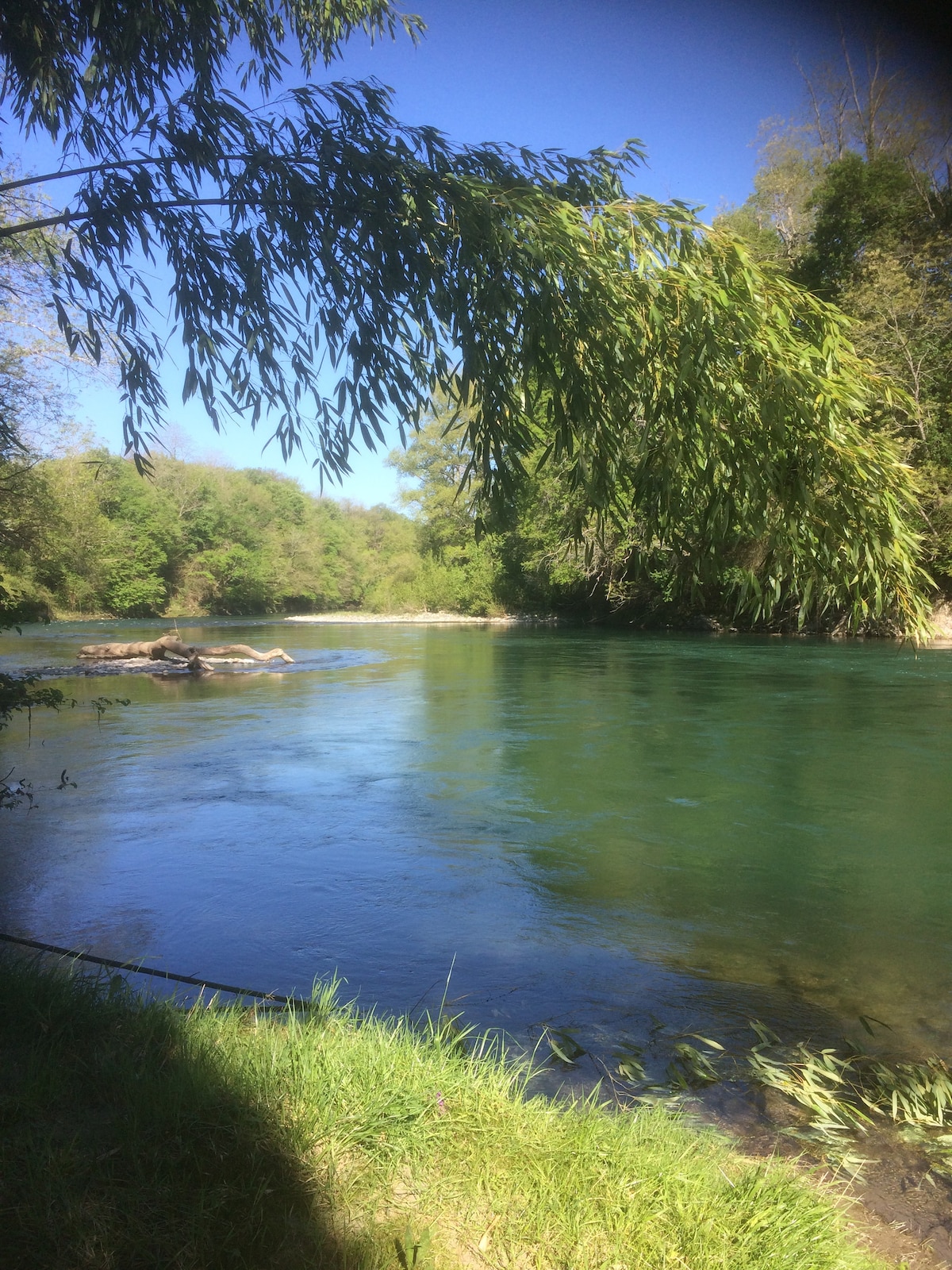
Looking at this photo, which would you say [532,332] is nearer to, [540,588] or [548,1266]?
[548,1266]

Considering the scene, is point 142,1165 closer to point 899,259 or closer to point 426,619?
point 899,259

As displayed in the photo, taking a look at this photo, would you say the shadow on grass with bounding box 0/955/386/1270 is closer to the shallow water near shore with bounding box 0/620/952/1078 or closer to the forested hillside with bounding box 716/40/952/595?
the shallow water near shore with bounding box 0/620/952/1078

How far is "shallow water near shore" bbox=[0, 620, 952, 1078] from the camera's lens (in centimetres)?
453

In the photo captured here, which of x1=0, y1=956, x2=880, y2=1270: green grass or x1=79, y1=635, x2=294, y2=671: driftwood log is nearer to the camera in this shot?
x1=0, y1=956, x2=880, y2=1270: green grass

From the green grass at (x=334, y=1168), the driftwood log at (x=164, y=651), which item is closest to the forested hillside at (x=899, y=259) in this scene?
the driftwood log at (x=164, y=651)

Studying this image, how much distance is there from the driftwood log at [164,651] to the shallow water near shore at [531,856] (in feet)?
23.0

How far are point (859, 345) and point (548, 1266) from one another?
23.6 metres

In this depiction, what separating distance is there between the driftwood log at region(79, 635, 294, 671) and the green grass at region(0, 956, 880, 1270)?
65.7 ft

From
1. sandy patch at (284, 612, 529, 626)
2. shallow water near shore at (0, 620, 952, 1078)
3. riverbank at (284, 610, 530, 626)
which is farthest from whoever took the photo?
sandy patch at (284, 612, 529, 626)

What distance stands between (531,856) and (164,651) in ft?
59.8

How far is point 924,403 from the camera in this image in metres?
22.6

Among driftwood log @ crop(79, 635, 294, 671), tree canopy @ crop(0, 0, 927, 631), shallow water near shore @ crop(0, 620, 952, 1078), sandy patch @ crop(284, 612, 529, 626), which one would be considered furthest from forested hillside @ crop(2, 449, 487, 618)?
tree canopy @ crop(0, 0, 927, 631)

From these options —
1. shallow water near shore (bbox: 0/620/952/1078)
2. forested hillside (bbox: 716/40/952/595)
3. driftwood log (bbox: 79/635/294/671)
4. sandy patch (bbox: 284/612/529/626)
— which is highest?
forested hillside (bbox: 716/40/952/595)

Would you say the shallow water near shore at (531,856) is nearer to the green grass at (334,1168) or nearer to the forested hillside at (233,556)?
the green grass at (334,1168)
